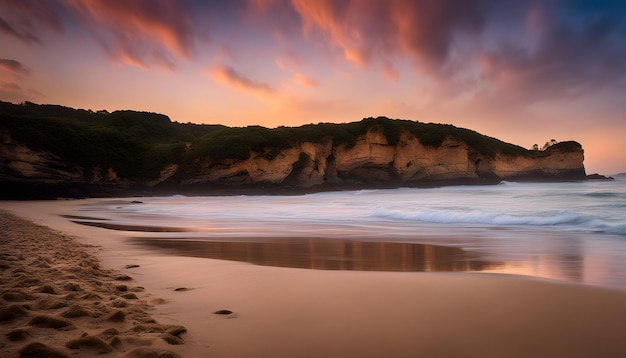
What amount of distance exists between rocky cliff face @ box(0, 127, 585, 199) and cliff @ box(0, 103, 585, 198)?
116mm

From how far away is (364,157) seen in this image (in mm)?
45219

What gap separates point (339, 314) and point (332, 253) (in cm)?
307

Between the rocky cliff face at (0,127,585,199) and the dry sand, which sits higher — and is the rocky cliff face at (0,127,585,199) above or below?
above

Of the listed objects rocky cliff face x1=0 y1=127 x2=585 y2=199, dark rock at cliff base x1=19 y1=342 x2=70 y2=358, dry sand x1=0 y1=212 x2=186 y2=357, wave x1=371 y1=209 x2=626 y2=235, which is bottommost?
wave x1=371 y1=209 x2=626 y2=235

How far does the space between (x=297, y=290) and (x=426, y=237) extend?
510cm

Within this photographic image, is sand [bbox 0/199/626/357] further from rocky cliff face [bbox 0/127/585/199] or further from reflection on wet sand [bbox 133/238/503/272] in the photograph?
rocky cliff face [bbox 0/127/585/199]

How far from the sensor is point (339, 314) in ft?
8.70

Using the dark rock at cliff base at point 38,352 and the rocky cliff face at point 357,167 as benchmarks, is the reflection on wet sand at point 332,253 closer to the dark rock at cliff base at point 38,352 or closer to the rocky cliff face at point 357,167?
the dark rock at cliff base at point 38,352

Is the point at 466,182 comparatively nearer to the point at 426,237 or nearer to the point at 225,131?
the point at 225,131

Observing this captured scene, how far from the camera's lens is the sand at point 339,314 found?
6.57 ft

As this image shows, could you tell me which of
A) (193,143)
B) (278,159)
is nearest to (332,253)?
(278,159)

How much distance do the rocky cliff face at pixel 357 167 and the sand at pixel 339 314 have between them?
38005 millimetres

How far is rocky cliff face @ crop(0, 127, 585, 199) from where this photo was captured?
41000mm

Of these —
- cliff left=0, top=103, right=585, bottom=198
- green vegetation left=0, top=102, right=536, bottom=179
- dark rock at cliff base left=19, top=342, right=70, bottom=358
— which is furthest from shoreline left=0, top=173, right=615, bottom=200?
dark rock at cliff base left=19, top=342, right=70, bottom=358
